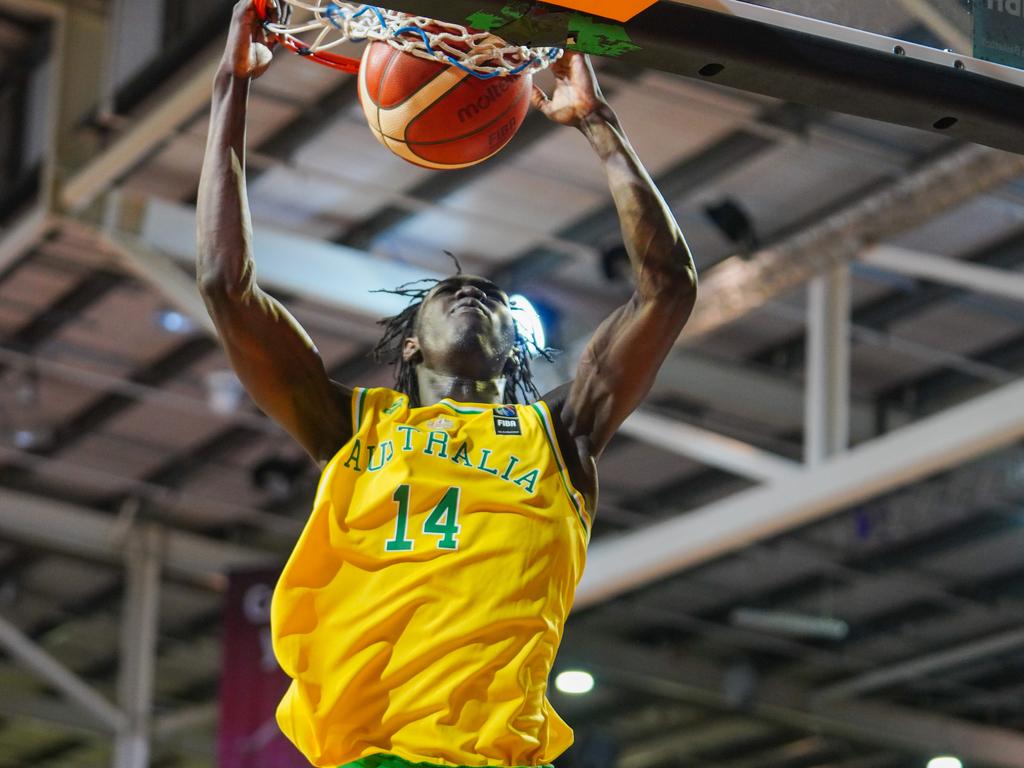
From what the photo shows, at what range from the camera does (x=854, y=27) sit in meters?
4.14

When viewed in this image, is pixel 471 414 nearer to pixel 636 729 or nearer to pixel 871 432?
pixel 871 432

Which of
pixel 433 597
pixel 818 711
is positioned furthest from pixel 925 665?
pixel 433 597

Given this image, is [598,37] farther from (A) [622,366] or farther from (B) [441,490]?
(B) [441,490]

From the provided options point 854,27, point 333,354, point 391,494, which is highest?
point 333,354

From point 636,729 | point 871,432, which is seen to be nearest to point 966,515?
point 871,432

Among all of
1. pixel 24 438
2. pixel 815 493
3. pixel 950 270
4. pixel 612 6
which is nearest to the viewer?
pixel 612 6

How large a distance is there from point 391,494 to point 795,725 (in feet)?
46.7

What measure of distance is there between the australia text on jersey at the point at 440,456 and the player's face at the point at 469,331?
29cm

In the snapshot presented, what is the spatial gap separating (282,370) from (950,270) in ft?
20.6

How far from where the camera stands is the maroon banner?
12.5m

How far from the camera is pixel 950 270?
988 centimetres

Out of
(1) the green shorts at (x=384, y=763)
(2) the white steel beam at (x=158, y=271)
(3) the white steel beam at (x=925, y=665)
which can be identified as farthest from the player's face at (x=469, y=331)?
(3) the white steel beam at (x=925, y=665)

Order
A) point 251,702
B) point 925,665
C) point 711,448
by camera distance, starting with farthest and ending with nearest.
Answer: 1. point 925,665
2. point 251,702
3. point 711,448

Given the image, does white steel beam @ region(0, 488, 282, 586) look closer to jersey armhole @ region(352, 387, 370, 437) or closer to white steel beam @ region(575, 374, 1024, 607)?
white steel beam @ region(575, 374, 1024, 607)
